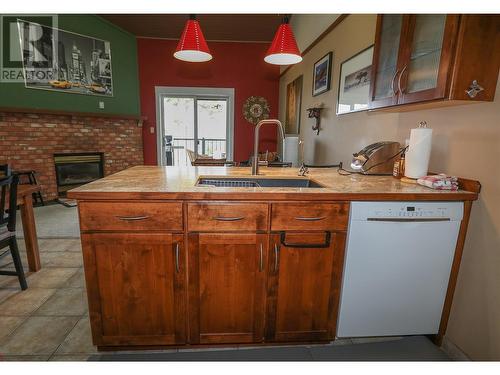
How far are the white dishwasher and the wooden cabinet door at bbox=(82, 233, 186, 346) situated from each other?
83cm

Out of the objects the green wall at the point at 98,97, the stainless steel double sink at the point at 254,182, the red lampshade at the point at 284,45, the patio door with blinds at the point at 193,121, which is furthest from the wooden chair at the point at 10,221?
the patio door with blinds at the point at 193,121

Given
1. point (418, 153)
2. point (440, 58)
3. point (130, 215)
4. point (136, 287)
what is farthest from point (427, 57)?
point (136, 287)

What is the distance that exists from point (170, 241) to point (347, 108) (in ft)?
6.78

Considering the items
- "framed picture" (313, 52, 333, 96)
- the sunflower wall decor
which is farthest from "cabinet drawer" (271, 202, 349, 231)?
the sunflower wall decor

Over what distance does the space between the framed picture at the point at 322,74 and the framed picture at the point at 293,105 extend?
72 centimetres

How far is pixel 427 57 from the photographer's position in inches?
52.9

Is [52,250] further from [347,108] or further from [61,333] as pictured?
[347,108]

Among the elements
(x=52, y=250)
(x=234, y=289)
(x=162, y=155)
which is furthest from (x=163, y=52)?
(x=234, y=289)

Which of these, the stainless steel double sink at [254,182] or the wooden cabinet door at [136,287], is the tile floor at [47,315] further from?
the stainless steel double sink at [254,182]

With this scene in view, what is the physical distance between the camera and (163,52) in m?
5.59

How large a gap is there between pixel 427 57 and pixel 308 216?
958 millimetres

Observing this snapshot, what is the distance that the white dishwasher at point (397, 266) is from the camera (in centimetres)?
134

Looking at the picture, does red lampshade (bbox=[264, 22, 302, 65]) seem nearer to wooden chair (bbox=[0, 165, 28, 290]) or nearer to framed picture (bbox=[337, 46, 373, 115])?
framed picture (bbox=[337, 46, 373, 115])

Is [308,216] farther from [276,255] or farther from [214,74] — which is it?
[214,74]
